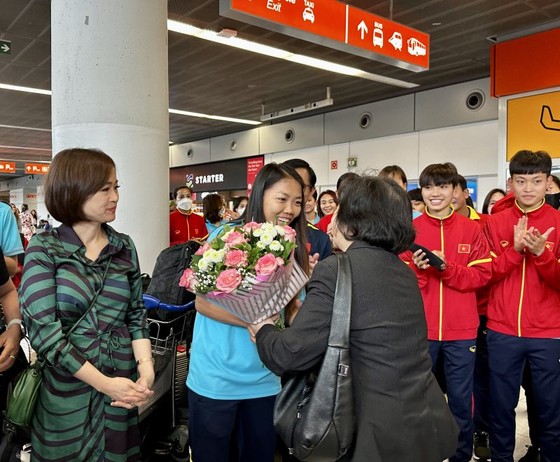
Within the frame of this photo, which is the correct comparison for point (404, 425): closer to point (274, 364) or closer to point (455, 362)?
point (274, 364)

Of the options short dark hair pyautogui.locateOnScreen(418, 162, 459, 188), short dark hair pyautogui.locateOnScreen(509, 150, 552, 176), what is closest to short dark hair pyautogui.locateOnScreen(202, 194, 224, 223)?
short dark hair pyautogui.locateOnScreen(418, 162, 459, 188)

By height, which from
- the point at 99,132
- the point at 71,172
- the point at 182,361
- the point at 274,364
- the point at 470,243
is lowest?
the point at 182,361

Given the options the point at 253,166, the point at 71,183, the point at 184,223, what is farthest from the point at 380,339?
the point at 253,166

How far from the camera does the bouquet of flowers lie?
1482mm

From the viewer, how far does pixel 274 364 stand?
4.64 feet

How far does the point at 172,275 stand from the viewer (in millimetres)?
2482

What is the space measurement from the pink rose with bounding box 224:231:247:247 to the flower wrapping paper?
5.7 inches

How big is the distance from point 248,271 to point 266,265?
0.06 metres

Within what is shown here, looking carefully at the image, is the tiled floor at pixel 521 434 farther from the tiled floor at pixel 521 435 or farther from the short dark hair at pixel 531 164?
the short dark hair at pixel 531 164

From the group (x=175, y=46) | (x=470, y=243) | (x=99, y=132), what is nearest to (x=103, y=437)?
(x=470, y=243)

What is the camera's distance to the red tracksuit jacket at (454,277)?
8.53ft

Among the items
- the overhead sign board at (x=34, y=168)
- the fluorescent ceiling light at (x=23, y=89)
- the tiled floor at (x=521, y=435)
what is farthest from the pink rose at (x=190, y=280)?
the overhead sign board at (x=34, y=168)

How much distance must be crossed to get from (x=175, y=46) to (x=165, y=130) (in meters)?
3.62

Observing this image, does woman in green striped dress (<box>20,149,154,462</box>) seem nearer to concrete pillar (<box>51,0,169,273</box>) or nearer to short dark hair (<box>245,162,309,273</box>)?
short dark hair (<box>245,162,309,273</box>)
